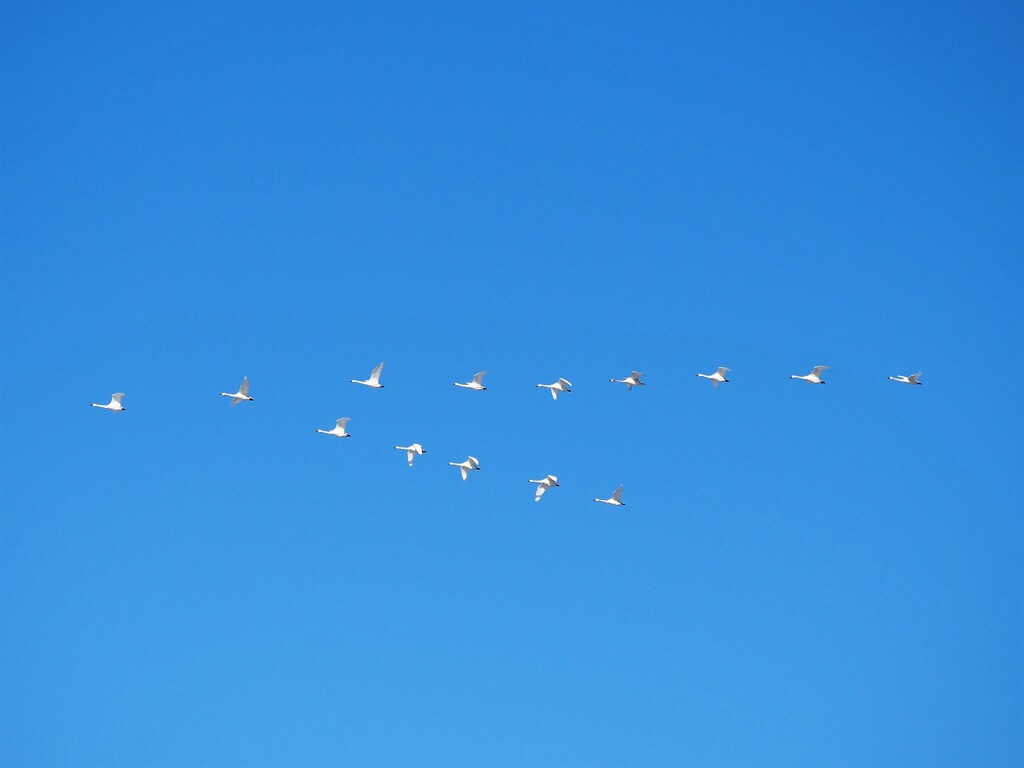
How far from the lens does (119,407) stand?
4301 inches

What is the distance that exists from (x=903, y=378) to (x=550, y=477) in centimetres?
2448

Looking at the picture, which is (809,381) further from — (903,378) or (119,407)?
(119,407)

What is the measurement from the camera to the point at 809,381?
378 feet

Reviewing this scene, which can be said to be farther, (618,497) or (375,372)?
(618,497)

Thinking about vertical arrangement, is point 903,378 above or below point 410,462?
above

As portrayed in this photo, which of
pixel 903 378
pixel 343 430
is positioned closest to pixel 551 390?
pixel 343 430

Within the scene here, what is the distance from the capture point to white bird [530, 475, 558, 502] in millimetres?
117375

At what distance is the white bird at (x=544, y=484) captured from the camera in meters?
117

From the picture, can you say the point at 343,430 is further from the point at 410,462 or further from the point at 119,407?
the point at 119,407

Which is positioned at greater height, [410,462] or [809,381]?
[809,381]

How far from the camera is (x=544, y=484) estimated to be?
389 feet

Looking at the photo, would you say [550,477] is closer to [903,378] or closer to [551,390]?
[551,390]

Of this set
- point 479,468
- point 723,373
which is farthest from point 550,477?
point 723,373

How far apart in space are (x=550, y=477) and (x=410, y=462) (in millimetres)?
10842
